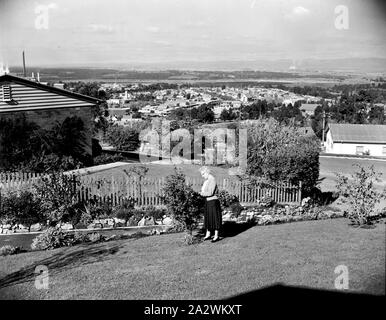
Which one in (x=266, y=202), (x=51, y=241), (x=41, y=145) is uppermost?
(x=41, y=145)

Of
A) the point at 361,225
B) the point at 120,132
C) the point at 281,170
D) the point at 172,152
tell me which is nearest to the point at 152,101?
the point at 120,132

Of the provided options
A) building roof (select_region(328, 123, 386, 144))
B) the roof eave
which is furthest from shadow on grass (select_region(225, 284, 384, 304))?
building roof (select_region(328, 123, 386, 144))

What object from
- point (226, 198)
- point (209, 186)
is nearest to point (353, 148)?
point (226, 198)

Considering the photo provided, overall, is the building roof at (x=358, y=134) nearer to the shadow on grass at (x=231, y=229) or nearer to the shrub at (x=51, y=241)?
the shadow on grass at (x=231, y=229)

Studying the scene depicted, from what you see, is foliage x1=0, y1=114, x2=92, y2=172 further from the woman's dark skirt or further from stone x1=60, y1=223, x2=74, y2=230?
the woman's dark skirt

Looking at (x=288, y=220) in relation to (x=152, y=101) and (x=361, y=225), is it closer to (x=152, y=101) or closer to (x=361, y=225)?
(x=361, y=225)

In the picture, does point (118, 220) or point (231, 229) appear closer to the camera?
point (231, 229)

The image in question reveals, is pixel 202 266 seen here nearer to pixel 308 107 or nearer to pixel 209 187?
pixel 209 187
